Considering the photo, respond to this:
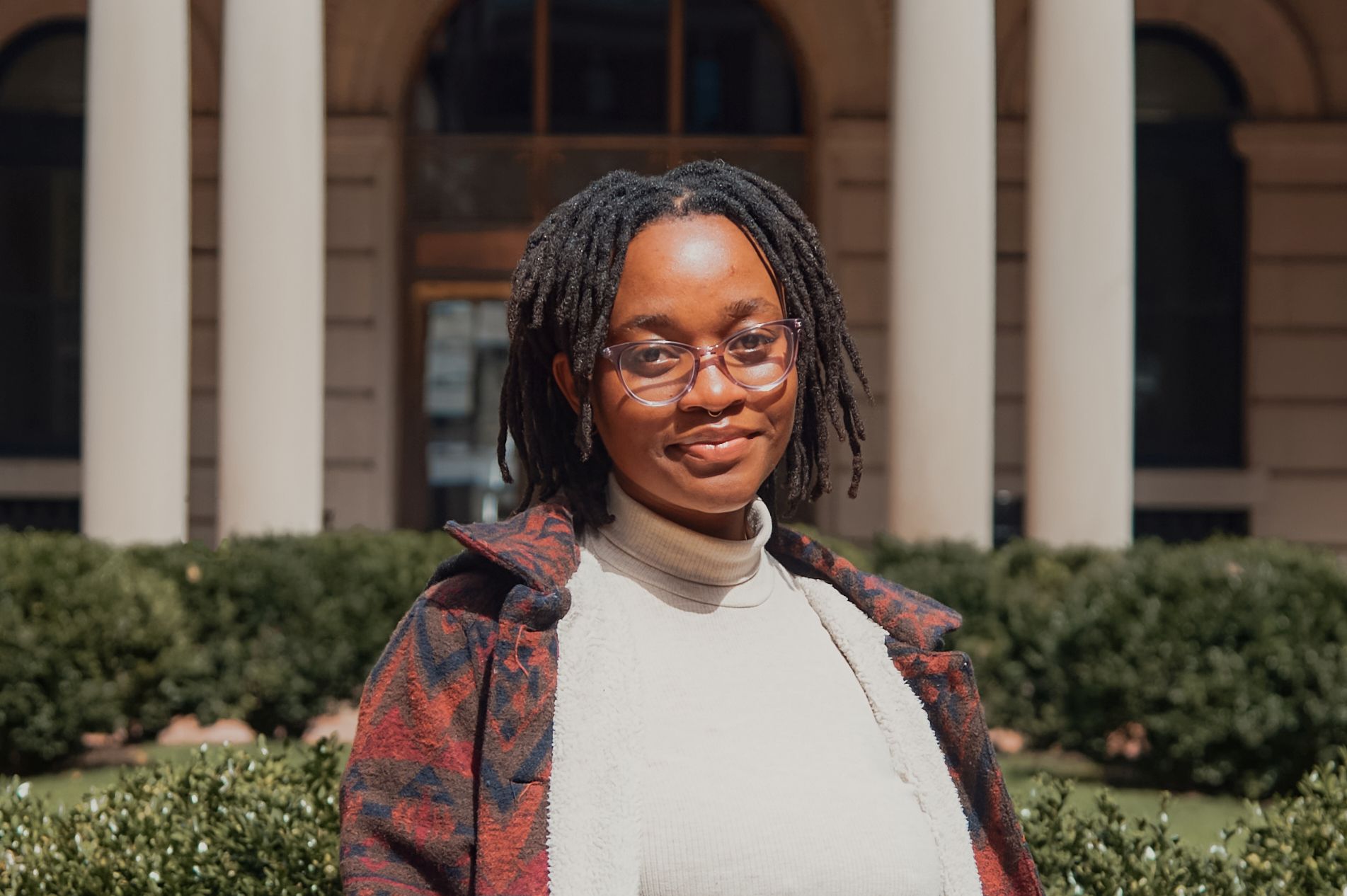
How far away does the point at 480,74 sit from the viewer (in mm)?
15023

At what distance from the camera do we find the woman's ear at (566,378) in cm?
231

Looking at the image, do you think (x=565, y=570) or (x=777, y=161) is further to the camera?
(x=777, y=161)

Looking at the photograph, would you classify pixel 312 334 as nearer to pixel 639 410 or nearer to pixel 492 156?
pixel 492 156

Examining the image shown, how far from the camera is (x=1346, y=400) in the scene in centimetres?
1498

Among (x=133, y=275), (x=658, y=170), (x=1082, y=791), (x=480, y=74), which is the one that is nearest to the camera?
(x=1082, y=791)

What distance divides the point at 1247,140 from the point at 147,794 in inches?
509

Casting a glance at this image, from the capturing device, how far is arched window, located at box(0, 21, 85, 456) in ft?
49.2

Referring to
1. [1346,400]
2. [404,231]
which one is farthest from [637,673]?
[1346,400]

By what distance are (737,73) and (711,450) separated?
43.9ft

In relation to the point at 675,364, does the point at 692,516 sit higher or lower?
lower

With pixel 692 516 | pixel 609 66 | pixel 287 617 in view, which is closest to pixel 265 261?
pixel 287 617

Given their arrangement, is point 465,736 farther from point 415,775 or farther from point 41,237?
point 41,237

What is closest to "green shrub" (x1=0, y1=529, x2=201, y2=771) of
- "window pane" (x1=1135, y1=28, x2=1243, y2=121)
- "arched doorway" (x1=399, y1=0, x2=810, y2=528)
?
"arched doorway" (x1=399, y1=0, x2=810, y2=528)

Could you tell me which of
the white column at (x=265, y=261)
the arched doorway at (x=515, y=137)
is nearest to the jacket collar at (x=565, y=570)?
the white column at (x=265, y=261)
